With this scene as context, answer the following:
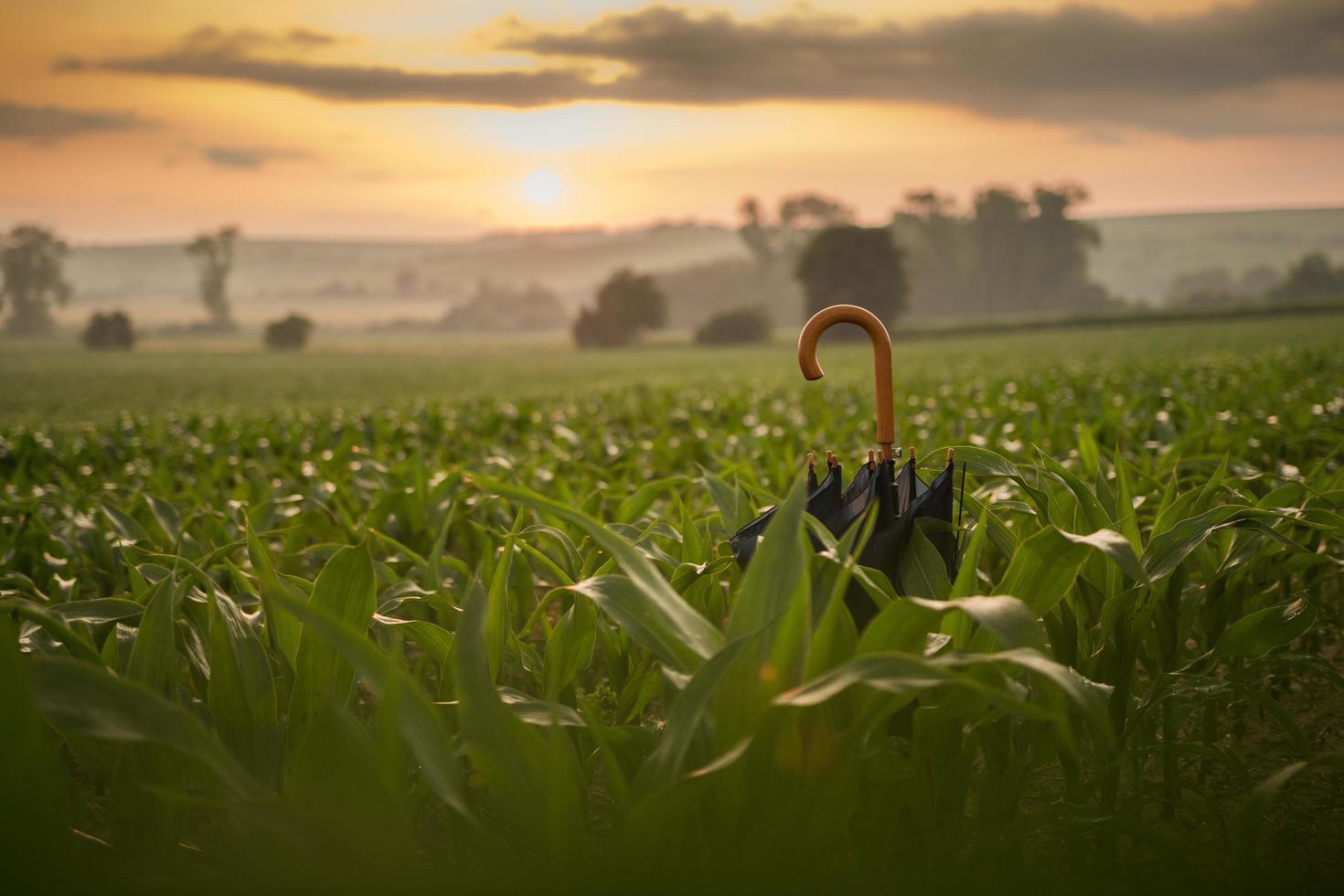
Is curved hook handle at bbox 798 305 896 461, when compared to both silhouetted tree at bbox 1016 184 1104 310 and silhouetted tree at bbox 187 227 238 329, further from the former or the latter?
silhouetted tree at bbox 187 227 238 329

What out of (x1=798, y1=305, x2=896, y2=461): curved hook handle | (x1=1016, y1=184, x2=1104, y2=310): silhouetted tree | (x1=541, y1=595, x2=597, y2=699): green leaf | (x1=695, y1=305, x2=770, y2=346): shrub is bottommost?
(x1=541, y1=595, x2=597, y2=699): green leaf

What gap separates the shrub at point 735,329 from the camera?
58.5m

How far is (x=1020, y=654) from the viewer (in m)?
1.24

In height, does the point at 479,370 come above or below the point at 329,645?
above

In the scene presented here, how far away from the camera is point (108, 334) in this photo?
61438 millimetres

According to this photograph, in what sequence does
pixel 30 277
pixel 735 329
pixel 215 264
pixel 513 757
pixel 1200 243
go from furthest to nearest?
pixel 1200 243 < pixel 215 264 < pixel 30 277 < pixel 735 329 < pixel 513 757

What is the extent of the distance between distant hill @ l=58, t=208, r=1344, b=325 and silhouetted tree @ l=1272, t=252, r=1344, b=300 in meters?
61.7

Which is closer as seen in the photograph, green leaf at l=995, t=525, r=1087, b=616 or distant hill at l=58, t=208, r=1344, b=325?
green leaf at l=995, t=525, r=1087, b=616

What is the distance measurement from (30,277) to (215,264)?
16.3 m

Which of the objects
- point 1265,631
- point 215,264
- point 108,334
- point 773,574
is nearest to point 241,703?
point 773,574

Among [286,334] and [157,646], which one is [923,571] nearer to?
[157,646]

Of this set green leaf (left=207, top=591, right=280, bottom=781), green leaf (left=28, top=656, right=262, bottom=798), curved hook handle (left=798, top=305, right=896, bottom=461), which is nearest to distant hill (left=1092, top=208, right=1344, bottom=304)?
curved hook handle (left=798, top=305, right=896, bottom=461)

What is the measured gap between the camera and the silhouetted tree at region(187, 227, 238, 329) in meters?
96.8

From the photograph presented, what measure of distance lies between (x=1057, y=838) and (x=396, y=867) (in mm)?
1426
